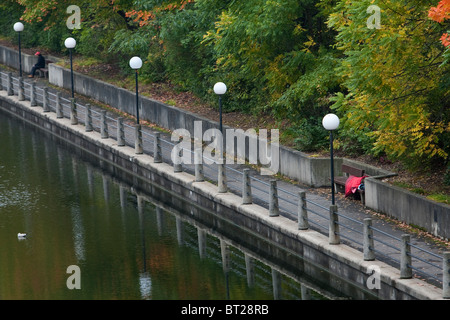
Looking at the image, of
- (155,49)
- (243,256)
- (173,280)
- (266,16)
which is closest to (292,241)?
(243,256)

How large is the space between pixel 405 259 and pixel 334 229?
2650 mm

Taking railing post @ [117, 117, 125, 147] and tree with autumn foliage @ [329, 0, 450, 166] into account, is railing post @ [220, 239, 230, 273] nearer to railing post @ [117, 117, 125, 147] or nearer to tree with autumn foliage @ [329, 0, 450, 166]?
tree with autumn foliage @ [329, 0, 450, 166]

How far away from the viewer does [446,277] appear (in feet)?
59.0

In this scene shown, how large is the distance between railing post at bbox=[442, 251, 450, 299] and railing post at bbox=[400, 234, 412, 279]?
1.14 metres

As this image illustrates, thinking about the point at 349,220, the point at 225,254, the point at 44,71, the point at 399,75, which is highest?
the point at 399,75

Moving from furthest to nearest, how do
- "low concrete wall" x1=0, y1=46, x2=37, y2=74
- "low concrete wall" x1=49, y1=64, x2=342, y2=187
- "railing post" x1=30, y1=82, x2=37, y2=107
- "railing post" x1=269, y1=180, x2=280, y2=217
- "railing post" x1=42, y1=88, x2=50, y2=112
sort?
"low concrete wall" x1=0, y1=46, x2=37, y2=74, "railing post" x1=30, y1=82, x2=37, y2=107, "railing post" x1=42, y1=88, x2=50, y2=112, "low concrete wall" x1=49, y1=64, x2=342, y2=187, "railing post" x1=269, y1=180, x2=280, y2=217

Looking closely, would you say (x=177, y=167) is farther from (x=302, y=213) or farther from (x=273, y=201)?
(x=302, y=213)

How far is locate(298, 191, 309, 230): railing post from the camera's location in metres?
22.6

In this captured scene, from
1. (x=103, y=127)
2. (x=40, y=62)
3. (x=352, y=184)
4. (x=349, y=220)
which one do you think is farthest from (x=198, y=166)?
(x=40, y=62)

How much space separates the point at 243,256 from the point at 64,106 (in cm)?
1753

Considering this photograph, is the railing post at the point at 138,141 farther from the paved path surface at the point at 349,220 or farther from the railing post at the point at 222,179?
the railing post at the point at 222,179

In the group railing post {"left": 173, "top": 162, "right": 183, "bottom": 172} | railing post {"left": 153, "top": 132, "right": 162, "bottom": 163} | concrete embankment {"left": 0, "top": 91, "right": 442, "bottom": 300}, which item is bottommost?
concrete embankment {"left": 0, "top": 91, "right": 442, "bottom": 300}

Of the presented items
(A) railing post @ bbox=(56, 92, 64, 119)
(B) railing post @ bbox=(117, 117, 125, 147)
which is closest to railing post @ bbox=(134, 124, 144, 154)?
(B) railing post @ bbox=(117, 117, 125, 147)

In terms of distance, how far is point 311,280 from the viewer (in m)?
21.6
